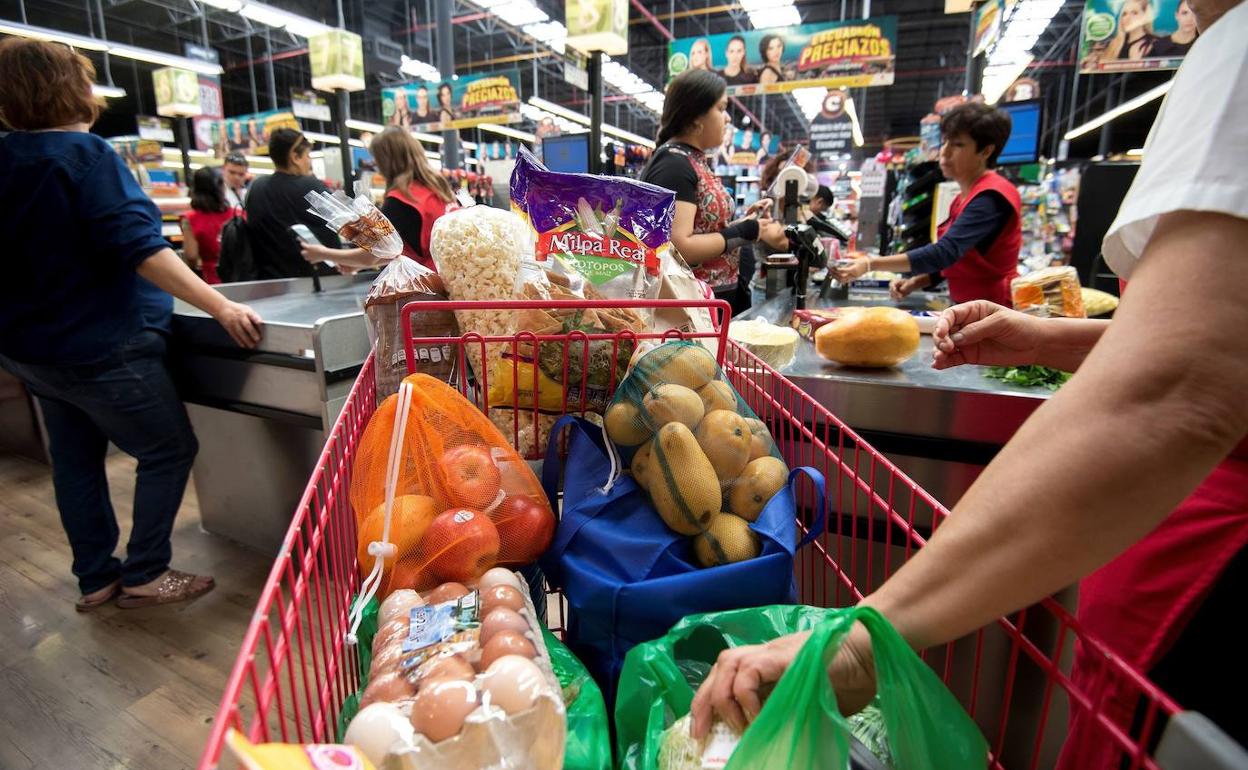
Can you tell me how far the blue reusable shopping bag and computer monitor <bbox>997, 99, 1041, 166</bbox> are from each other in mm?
5762

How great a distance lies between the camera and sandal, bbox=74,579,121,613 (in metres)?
2.44

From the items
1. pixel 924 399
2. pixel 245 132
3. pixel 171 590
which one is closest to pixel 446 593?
pixel 924 399

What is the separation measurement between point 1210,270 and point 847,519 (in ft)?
4.46

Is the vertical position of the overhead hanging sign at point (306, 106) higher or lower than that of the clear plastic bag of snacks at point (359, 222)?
higher

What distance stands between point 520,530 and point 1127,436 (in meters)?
0.77

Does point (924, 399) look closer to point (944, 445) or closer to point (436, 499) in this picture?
point (944, 445)

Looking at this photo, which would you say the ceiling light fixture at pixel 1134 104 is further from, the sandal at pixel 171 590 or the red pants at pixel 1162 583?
the sandal at pixel 171 590

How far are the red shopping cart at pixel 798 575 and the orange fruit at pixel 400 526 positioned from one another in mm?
50

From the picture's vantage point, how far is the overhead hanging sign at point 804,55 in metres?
6.88

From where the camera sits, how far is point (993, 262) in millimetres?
2723

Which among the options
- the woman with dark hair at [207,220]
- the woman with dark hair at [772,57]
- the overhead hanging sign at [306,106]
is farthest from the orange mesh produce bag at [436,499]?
the overhead hanging sign at [306,106]

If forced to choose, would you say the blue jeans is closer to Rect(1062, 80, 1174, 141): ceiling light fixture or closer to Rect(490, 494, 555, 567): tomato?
Rect(490, 494, 555, 567): tomato

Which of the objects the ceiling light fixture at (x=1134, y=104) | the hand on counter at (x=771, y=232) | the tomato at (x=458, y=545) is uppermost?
the ceiling light fixture at (x=1134, y=104)

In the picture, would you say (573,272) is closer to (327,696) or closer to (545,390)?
(545,390)
